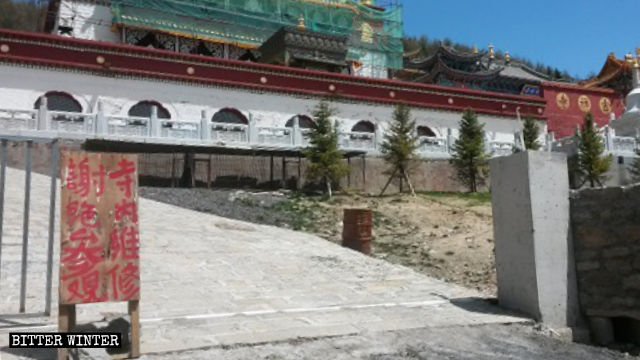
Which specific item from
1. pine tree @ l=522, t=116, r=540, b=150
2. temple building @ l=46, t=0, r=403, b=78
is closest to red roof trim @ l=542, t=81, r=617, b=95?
pine tree @ l=522, t=116, r=540, b=150

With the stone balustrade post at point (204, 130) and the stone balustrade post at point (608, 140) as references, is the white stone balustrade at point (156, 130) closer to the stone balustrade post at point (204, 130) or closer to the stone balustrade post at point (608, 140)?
the stone balustrade post at point (204, 130)

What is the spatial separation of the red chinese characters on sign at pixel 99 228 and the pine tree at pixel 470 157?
1706 centimetres

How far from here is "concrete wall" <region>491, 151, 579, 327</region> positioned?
6340mm

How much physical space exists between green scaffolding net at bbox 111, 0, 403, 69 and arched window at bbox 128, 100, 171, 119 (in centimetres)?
947

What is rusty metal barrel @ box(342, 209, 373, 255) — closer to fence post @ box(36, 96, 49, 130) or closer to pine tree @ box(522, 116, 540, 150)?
fence post @ box(36, 96, 49, 130)

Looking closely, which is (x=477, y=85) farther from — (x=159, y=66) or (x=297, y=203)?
(x=297, y=203)

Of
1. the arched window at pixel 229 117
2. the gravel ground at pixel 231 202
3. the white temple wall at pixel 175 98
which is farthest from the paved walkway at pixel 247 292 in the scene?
the arched window at pixel 229 117

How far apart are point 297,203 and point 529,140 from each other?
12.8 meters

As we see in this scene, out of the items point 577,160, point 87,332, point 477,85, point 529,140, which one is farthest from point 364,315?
point 477,85

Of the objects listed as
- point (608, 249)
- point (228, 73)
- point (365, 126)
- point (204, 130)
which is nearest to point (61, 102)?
point (204, 130)

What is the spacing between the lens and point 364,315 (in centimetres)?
605

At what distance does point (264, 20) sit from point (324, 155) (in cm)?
1729

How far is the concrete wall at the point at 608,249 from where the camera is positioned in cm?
611

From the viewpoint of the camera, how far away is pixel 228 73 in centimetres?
2245
